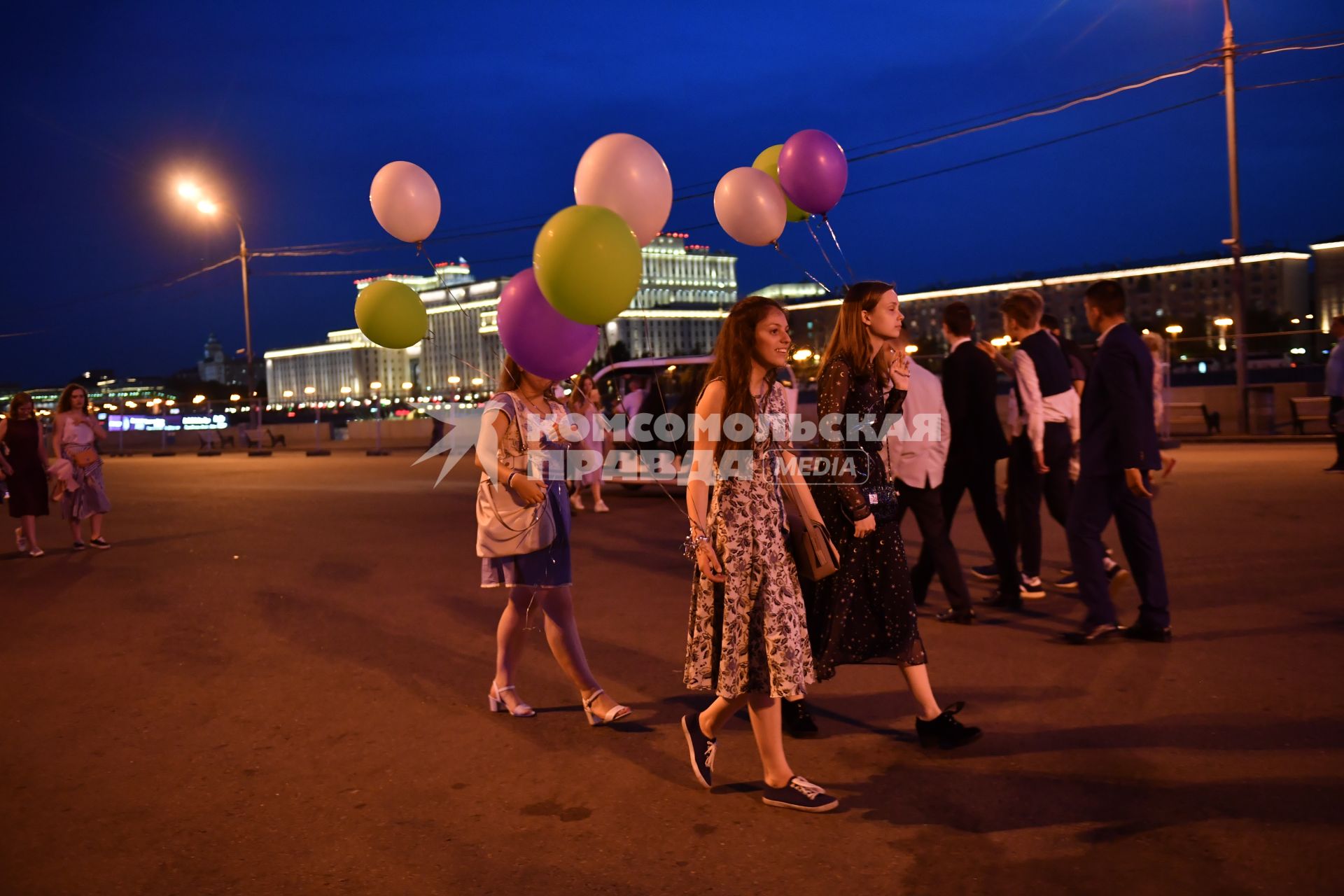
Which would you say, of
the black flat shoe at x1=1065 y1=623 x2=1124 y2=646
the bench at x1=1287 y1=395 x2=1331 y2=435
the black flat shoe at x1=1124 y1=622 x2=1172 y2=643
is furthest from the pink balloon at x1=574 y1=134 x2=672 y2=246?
the bench at x1=1287 y1=395 x2=1331 y2=435

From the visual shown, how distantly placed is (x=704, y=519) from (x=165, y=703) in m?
3.26

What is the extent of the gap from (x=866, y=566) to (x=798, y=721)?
780 millimetres

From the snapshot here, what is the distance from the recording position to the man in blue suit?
5512 millimetres

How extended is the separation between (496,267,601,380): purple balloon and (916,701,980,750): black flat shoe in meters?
2.12

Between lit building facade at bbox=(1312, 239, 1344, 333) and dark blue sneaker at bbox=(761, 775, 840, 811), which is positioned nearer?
dark blue sneaker at bbox=(761, 775, 840, 811)

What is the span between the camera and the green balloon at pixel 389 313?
5.32 metres

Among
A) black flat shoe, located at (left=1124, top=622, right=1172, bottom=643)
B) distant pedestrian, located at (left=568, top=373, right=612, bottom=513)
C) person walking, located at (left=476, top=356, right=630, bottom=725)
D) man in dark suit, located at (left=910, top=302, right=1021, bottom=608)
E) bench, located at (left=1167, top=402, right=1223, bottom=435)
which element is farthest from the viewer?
bench, located at (left=1167, top=402, right=1223, bottom=435)

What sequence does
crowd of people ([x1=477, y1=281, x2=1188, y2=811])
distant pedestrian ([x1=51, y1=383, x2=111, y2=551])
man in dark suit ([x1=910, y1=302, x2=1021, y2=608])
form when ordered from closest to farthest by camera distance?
crowd of people ([x1=477, y1=281, x2=1188, y2=811]) → man in dark suit ([x1=910, y1=302, x2=1021, y2=608]) → distant pedestrian ([x1=51, y1=383, x2=111, y2=551])

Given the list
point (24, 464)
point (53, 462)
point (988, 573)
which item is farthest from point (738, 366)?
point (24, 464)

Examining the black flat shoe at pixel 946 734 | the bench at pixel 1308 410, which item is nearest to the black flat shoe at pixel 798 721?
the black flat shoe at pixel 946 734

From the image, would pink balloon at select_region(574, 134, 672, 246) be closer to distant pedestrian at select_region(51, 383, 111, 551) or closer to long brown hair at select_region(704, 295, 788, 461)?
long brown hair at select_region(704, 295, 788, 461)

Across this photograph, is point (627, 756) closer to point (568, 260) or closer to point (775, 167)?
point (568, 260)

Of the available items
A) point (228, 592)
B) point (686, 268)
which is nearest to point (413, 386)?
point (686, 268)

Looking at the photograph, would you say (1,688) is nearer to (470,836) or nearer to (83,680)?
(83,680)
